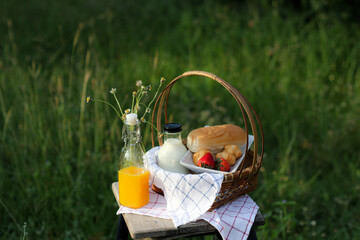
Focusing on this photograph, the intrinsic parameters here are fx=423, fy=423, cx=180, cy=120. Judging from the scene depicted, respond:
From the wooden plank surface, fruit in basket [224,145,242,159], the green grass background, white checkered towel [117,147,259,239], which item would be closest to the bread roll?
fruit in basket [224,145,242,159]

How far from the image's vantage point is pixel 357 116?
11.8 ft

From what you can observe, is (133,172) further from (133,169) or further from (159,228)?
(159,228)

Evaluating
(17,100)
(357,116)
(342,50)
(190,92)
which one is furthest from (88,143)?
(342,50)

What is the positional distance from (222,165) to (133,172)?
34cm

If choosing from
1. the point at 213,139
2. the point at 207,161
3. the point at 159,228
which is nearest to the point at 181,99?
the point at 213,139

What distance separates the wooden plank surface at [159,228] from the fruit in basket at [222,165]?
→ 0.21 m

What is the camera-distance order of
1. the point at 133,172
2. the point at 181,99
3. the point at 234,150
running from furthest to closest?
1. the point at 181,99
2. the point at 234,150
3. the point at 133,172

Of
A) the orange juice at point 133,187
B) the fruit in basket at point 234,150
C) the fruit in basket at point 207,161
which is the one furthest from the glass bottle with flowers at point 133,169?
the fruit in basket at point 234,150

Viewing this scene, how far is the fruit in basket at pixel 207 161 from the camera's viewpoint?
5.28 feet

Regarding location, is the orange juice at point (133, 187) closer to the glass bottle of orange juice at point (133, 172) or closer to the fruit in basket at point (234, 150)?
the glass bottle of orange juice at point (133, 172)

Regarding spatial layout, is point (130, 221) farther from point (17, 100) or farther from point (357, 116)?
point (357, 116)

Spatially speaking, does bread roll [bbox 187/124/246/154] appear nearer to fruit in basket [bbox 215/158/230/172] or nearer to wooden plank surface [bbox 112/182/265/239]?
fruit in basket [bbox 215/158/230/172]

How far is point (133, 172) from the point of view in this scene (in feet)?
5.26

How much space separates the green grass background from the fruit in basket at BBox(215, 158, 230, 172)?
2.58ft
